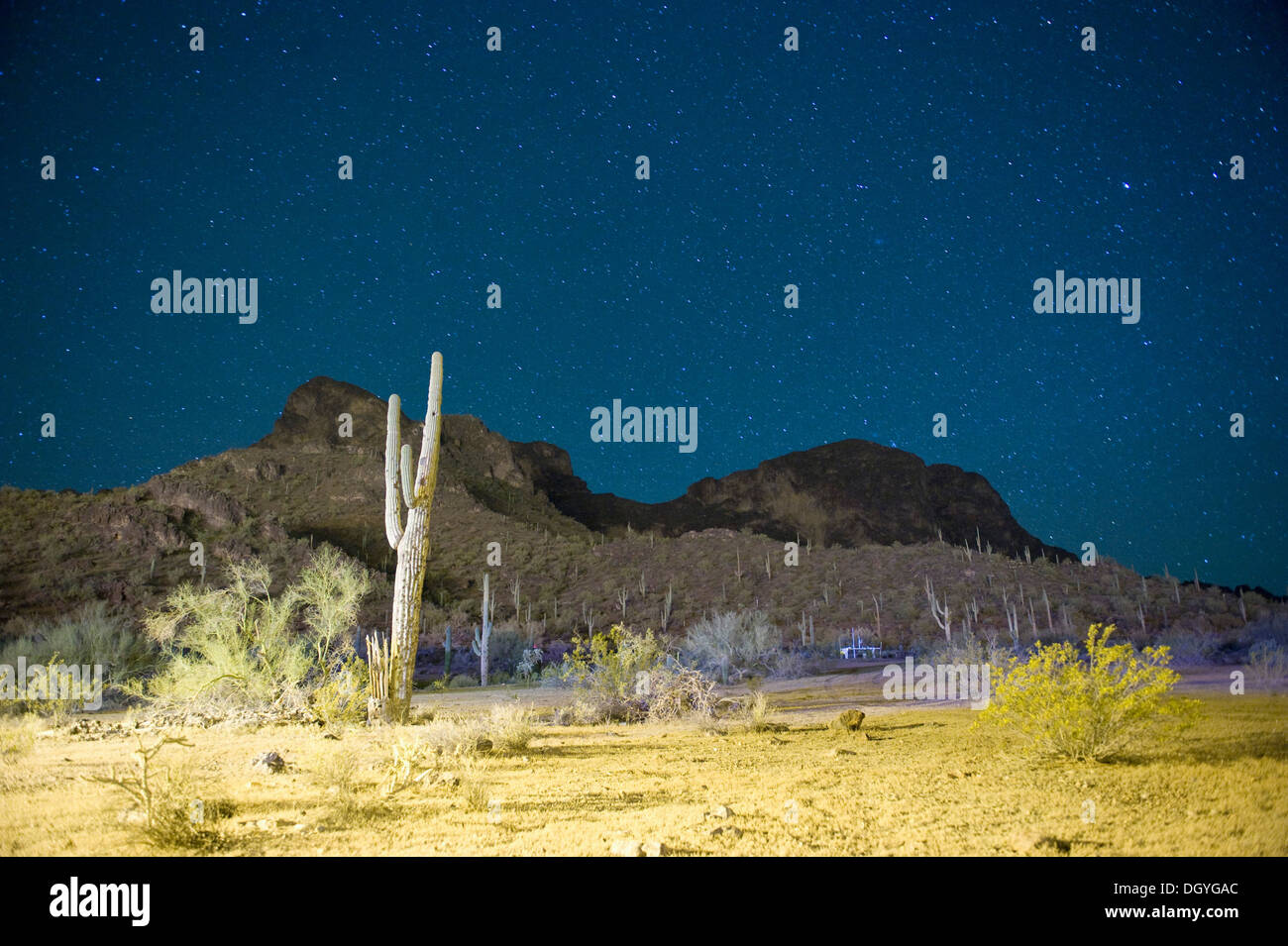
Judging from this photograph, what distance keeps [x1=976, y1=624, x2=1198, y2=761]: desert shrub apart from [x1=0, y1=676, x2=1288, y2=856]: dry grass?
256mm

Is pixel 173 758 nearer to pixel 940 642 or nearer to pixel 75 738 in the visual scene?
pixel 75 738

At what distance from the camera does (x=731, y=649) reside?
25.4 metres

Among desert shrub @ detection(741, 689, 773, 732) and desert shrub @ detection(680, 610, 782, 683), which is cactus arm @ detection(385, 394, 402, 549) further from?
desert shrub @ detection(680, 610, 782, 683)

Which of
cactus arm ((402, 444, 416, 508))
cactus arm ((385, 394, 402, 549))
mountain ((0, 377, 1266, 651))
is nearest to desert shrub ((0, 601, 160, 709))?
mountain ((0, 377, 1266, 651))

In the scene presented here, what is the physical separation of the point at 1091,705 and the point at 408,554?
9.25 meters

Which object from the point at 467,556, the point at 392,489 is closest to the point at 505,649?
the point at 467,556

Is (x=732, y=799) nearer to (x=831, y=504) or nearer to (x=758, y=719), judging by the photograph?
(x=758, y=719)

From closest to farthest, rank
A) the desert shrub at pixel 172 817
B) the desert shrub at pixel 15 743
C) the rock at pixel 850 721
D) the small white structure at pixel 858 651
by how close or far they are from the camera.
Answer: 1. the desert shrub at pixel 172 817
2. the desert shrub at pixel 15 743
3. the rock at pixel 850 721
4. the small white structure at pixel 858 651

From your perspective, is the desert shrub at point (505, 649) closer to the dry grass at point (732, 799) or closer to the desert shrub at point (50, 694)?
the desert shrub at point (50, 694)

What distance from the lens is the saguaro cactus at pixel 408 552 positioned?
11.3 m

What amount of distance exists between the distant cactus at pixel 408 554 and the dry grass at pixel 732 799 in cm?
169

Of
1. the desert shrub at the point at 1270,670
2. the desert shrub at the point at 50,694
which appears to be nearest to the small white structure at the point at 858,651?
the desert shrub at the point at 1270,670
